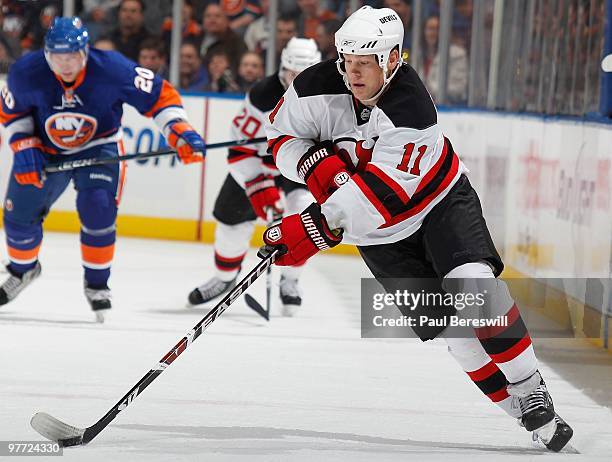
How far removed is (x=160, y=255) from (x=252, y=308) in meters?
1.93

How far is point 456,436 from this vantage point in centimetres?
312

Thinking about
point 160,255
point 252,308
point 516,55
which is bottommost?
point 160,255

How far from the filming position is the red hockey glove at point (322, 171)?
3.04 metres

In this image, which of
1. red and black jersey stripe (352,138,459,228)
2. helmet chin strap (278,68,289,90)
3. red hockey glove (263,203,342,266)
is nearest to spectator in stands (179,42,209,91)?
helmet chin strap (278,68,289,90)

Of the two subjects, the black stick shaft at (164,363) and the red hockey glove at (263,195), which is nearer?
the black stick shaft at (164,363)

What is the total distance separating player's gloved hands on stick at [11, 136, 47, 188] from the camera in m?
4.59

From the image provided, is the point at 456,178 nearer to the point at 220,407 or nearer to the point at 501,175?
the point at 220,407

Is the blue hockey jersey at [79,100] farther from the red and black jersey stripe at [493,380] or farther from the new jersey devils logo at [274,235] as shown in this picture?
the red and black jersey stripe at [493,380]

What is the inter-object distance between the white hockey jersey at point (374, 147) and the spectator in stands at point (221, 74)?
4739 mm

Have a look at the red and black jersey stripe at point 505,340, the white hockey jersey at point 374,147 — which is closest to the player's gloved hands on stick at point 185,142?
the white hockey jersey at point 374,147

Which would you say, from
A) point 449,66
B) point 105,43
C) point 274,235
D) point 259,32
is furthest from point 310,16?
point 274,235

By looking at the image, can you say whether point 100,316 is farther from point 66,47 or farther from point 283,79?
point 283,79

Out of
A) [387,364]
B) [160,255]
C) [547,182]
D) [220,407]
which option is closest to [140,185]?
[160,255]

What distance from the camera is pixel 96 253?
15.6 ft
